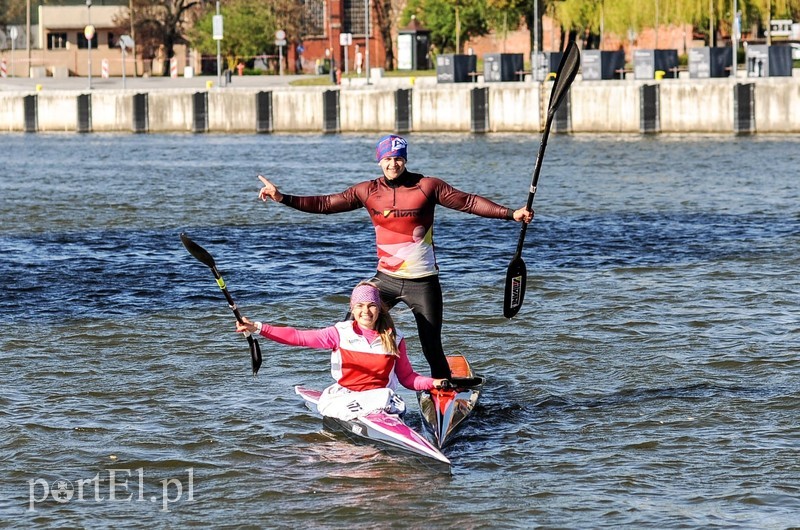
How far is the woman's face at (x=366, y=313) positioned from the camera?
409 inches

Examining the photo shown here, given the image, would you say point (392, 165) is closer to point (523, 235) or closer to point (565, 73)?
point (523, 235)

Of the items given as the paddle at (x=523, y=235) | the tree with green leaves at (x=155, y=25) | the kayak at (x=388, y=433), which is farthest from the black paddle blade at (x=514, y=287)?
the tree with green leaves at (x=155, y=25)

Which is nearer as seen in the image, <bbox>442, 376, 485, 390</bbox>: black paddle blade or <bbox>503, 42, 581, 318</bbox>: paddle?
<bbox>442, 376, 485, 390</bbox>: black paddle blade

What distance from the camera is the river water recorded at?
9.82 meters

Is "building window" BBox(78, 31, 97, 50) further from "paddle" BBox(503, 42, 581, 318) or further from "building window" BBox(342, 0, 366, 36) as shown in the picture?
"paddle" BBox(503, 42, 581, 318)

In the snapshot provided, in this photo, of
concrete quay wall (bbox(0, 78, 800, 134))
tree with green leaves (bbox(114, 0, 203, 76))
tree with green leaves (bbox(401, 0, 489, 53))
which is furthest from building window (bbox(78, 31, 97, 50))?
concrete quay wall (bbox(0, 78, 800, 134))

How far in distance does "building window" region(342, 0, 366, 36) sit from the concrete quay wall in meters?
40.2

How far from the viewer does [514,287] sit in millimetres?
12383

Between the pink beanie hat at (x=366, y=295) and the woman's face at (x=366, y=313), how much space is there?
3 centimetres

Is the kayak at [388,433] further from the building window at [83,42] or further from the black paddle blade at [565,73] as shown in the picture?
the building window at [83,42]

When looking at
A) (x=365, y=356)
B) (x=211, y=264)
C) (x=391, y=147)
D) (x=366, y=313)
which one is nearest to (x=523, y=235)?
(x=391, y=147)

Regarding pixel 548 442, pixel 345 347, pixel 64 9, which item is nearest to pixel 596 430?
pixel 548 442

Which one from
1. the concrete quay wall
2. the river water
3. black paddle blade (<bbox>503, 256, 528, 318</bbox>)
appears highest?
the concrete quay wall

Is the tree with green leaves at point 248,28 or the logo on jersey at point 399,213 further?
the tree with green leaves at point 248,28
